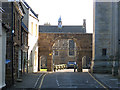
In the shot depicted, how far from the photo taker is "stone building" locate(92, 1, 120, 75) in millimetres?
28672

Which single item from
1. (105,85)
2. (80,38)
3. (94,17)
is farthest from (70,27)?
(105,85)

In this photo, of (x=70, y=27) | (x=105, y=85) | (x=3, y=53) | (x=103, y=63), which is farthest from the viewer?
(x=70, y=27)

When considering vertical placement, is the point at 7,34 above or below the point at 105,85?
above

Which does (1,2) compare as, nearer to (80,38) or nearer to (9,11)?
(9,11)

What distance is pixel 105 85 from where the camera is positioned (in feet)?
64.5

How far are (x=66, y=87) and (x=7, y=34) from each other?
5833 mm

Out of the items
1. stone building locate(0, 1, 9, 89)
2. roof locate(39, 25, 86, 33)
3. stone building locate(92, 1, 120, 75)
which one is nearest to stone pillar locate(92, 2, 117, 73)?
stone building locate(92, 1, 120, 75)

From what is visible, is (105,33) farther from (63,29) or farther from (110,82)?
(63,29)

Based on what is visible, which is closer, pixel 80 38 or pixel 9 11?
pixel 9 11

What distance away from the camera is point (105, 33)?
29.1m

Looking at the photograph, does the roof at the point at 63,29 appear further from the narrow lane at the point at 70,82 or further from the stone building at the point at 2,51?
the stone building at the point at 2,51

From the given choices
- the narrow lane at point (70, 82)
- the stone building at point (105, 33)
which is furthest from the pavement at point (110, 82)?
the stone building at point (105, 33)

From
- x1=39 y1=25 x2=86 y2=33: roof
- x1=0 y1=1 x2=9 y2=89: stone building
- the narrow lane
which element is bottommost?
the narrow lane

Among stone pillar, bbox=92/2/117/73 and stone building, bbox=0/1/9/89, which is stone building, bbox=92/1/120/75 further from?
stone building, bbox=0/1/9/89
